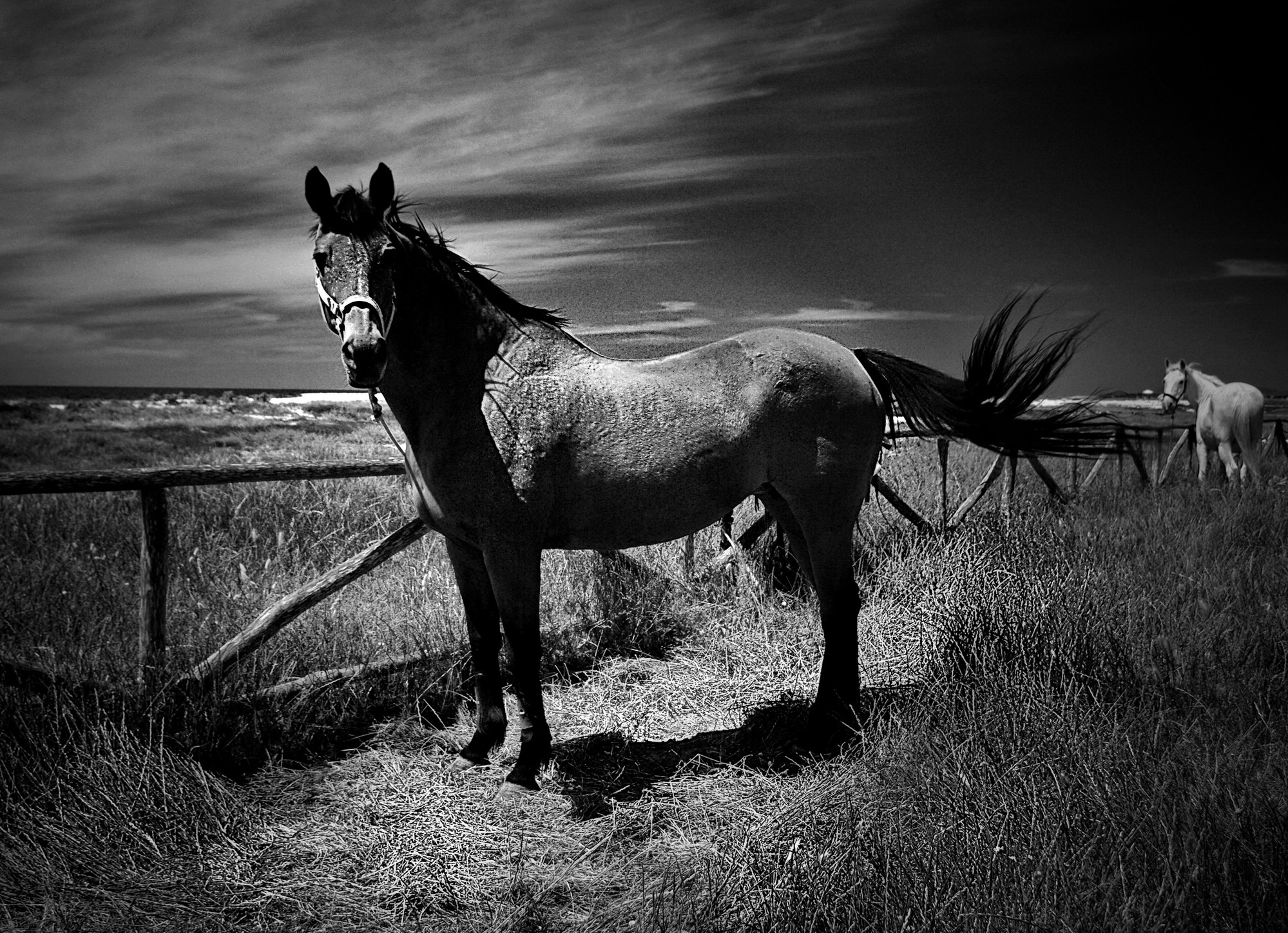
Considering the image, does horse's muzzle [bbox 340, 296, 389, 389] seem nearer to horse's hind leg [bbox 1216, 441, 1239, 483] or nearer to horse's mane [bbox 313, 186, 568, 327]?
horse's mane [bbox 313, 186, 568, 327]

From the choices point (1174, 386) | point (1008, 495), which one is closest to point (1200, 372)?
point (1174, 386)

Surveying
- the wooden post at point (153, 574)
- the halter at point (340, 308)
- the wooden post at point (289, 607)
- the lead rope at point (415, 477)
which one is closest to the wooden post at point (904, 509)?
the wooden post at point (289, 607)

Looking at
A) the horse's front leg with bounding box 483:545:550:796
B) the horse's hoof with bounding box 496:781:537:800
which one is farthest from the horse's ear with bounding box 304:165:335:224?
the horse's hoof with bounding box 496:781:537:800

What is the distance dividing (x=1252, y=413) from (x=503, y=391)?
1083 centimetres

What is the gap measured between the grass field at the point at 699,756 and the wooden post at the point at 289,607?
0.47ft

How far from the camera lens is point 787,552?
17.8 feet

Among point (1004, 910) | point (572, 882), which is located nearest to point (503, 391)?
point (572, 882)

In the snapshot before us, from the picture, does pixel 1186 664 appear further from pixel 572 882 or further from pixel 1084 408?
pixel 572 882

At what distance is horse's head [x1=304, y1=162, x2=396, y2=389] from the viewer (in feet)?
8.19

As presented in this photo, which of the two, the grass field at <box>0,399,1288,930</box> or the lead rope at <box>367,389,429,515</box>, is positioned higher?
the lead rope at <box>367,389,429,515</box>

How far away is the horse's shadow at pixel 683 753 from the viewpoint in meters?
3.11

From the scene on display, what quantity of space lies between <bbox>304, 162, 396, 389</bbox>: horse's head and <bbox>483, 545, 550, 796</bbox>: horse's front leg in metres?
0.87

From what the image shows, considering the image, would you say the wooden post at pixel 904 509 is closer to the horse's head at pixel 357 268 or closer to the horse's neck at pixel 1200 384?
the horse's head at pixel 357 268

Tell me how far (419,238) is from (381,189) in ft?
0.80
